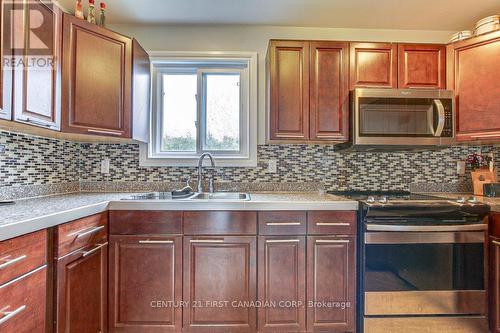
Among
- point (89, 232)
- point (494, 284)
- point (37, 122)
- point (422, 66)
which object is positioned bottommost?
point (494, 284)

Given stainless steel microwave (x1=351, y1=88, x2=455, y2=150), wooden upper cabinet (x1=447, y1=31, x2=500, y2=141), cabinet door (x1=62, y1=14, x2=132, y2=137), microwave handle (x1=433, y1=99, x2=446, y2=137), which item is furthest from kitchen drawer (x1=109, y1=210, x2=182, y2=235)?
wooden upper cabinet (x1=447, y1=31, x2=500, y2=141)

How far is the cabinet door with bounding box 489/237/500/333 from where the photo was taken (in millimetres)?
1629

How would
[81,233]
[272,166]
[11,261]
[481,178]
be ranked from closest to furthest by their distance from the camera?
[11,261], [81,233], [481,178], [272,166]

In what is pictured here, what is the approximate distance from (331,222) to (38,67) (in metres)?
1.93

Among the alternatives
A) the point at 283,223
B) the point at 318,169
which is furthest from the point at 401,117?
the point at 283,223

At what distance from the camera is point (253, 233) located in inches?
66.7

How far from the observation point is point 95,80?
5.93ft

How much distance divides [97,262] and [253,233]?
0.93 m

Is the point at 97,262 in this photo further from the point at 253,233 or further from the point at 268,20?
the point at 268,20

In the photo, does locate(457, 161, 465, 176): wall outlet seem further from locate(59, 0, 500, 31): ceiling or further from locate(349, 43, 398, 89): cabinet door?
locate(59, 0, 500, 31): ceiling

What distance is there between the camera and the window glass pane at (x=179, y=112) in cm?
241

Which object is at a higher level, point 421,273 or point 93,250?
point 93,250

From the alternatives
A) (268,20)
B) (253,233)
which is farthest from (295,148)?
(268,20)

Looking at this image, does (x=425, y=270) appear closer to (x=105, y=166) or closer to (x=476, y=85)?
(x=476, y=85)
